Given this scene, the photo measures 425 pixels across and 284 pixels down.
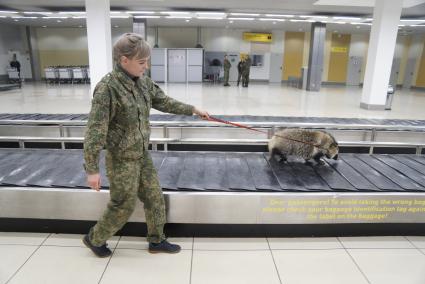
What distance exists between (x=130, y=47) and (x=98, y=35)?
26.9ft

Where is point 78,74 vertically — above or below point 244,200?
above

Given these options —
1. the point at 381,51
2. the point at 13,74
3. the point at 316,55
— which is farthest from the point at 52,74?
the point at 381,51

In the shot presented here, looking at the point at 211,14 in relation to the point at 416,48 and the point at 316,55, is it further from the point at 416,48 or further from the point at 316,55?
the point at 416,48

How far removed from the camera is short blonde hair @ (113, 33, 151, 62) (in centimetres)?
183

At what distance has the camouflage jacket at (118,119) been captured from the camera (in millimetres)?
1844

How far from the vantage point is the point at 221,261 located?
2.33 m

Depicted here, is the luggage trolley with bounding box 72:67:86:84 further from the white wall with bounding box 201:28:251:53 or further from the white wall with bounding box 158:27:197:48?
the white wall with bounding box 201:28:251:53

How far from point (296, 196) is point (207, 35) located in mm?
20624

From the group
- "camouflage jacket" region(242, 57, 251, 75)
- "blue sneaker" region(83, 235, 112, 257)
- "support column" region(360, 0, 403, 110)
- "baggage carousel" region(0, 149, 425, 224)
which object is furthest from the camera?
"camouflage jacket" region(242, 57, 251, 75)

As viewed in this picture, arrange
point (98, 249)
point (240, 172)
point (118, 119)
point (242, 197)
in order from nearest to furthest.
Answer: point (118, 119), point (98, 249), point (242, 197), point (240, 172)

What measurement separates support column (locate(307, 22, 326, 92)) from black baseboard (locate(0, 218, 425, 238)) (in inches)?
583

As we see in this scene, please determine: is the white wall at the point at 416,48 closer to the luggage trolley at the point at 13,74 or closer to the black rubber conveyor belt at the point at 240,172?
the black rubber conveyor belt at the point at 240,172

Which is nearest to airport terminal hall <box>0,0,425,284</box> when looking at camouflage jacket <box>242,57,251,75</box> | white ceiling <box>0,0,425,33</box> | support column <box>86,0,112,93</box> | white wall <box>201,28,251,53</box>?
support column <box>86,0,112,93</box>

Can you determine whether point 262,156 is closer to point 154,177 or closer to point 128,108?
point 154,177
